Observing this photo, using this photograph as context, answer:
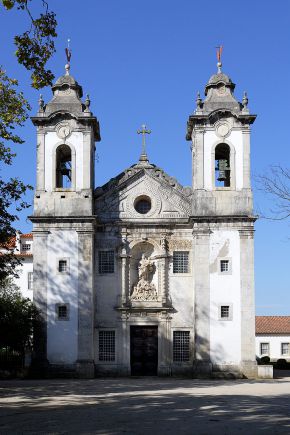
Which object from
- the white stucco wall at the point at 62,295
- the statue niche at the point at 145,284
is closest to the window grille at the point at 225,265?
the statue niche at the point at 145,284

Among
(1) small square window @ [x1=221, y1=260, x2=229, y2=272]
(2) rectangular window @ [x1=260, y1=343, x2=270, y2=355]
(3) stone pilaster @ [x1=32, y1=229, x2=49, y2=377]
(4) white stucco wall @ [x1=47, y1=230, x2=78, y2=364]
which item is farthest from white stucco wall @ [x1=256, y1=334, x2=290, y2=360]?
(3) stone pilaster @ [x1=32, y1=229, x2=49, y2=377]

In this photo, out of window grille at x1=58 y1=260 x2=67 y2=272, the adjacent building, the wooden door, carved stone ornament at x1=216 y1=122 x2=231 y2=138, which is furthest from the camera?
the adjacent building

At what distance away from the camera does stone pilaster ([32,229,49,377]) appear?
31.8 meters

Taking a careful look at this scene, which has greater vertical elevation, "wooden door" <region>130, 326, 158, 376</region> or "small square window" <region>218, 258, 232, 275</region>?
"small square window" <region>218, 258, 232, 275</region>

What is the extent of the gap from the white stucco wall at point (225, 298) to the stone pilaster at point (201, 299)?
0.64 ft

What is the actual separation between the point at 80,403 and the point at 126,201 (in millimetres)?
14513

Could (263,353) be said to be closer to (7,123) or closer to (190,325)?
(190,325)

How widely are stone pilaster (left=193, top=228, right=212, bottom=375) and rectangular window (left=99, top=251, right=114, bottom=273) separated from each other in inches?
156

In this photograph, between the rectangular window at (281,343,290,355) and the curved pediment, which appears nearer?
the curved pediment

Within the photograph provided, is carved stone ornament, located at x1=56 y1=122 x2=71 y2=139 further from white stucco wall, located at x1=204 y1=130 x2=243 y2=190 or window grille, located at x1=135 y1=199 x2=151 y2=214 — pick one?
white stucco wall, located at x1=204 y1=130 x2=243 y2=190

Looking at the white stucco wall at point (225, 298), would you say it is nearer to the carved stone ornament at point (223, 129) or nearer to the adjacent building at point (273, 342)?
the carved stone ornament at point (223, 129)

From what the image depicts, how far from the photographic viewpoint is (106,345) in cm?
3316

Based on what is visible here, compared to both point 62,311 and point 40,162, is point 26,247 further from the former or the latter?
point 62,311

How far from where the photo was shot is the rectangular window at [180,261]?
33656mm
